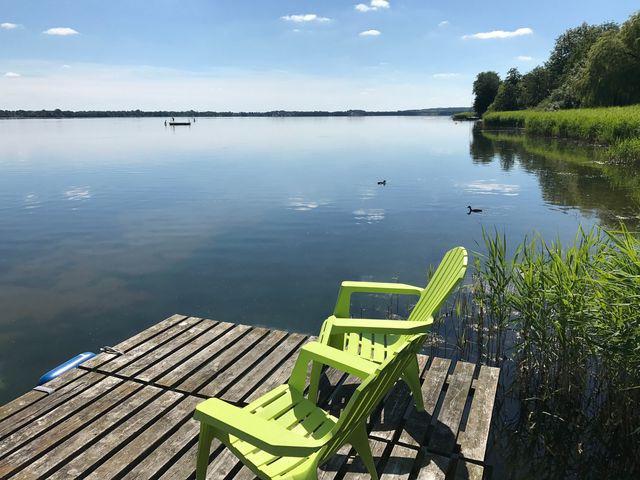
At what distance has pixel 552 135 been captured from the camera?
3753cm

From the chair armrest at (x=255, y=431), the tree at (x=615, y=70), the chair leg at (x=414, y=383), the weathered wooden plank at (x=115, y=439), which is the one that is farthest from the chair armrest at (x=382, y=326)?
the tree at (x=615, y=70)

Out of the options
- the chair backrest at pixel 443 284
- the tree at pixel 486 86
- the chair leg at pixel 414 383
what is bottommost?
the chair leg at pixel 414 383

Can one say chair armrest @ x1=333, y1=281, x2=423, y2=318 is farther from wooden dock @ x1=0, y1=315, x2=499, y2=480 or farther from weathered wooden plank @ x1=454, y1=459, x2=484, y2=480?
weathered wooden plank @ x1=454, y1=459, x2=484, y2=480

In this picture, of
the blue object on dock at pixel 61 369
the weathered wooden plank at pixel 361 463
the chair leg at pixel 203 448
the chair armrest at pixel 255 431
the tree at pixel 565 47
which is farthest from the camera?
the tree at pixel 565 47

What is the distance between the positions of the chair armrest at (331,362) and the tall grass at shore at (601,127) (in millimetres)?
21457

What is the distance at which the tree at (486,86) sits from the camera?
271 ft

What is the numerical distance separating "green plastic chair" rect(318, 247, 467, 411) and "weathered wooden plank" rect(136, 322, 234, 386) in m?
1.45

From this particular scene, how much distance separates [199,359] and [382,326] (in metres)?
1.87

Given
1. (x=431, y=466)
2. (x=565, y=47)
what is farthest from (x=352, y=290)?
(x=565, y=47)

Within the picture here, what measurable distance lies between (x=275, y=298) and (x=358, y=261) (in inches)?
95.5

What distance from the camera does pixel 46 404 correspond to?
11.2 feet

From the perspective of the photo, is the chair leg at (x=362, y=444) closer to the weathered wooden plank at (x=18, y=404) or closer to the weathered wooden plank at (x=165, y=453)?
the weathered wooden plank at (x=165, y=453)

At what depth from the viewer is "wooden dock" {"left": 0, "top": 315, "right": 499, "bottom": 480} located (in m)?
2.80

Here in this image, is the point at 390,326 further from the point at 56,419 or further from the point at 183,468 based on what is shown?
the point at 56,419
